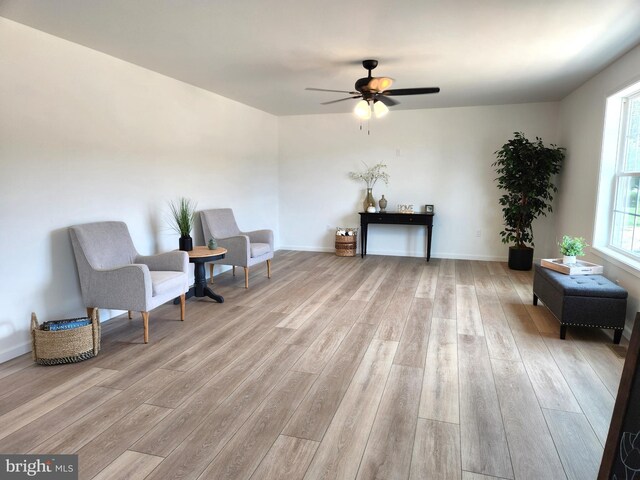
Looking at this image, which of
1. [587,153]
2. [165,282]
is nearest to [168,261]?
[165,282]

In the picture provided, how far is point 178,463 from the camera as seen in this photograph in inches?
73.0

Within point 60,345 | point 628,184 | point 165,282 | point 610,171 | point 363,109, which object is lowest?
point 60,345

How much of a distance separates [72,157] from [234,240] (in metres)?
1.93

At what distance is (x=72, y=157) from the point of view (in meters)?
3.39

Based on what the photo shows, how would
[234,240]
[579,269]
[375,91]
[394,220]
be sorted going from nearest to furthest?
[579,269] → [375,91] → [234,240] → [394,220]

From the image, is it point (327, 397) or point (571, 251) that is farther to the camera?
point (571, 251)

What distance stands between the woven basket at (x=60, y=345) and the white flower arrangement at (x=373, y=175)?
5.05 meters

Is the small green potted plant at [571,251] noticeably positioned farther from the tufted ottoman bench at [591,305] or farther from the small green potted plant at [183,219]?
the small green potted plant at [183,219]

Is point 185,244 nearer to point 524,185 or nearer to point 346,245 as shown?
point 346,245

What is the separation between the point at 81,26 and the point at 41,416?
2.67 m

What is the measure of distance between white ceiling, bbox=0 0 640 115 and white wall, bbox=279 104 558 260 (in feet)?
5.28

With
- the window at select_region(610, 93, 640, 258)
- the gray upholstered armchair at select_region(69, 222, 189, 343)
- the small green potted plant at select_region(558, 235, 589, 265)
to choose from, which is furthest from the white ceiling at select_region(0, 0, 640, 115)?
the small green potted plant at select_region(558, 235, 589, 265)

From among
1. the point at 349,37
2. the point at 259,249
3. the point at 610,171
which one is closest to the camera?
the point at 349,37

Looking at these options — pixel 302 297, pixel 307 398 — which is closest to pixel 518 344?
pixel 307 398
